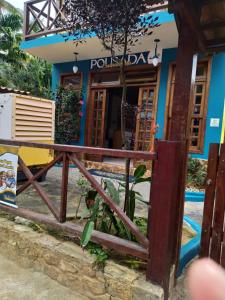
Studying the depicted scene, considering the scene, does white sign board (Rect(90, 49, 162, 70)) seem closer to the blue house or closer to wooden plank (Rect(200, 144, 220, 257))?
the blue house

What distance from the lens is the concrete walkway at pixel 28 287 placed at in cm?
235

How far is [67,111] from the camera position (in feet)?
26.3

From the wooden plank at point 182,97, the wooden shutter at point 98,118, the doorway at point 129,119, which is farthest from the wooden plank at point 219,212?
the wooden shutter at point 98,118

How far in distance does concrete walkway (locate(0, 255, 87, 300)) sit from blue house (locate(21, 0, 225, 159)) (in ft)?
9.74

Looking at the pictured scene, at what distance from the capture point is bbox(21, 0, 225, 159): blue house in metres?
5.98

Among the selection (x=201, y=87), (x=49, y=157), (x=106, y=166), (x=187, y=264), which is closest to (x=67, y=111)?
(x=106, y=166)

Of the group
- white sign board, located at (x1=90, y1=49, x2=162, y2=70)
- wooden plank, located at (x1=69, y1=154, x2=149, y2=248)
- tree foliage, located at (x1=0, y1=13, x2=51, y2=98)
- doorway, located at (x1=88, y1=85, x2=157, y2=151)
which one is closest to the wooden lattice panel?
doorway, located at (x1=88, y1=85, x2=157, y2=151)

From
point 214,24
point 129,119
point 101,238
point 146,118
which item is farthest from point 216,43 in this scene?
point 129,119

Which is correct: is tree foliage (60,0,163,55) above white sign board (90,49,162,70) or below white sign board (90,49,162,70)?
below

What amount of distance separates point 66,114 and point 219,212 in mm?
6356

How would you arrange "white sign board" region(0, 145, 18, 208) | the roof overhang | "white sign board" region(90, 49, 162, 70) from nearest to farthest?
"white sign board" region(0, 145, 18, 208), the roof overhang, "white sign board" region(90, 49, 162, 70)

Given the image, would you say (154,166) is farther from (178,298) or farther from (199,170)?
(199,170)

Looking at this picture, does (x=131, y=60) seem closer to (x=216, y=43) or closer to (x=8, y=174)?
(x=216, y=43)

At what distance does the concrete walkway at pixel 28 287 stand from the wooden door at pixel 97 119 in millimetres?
5167
